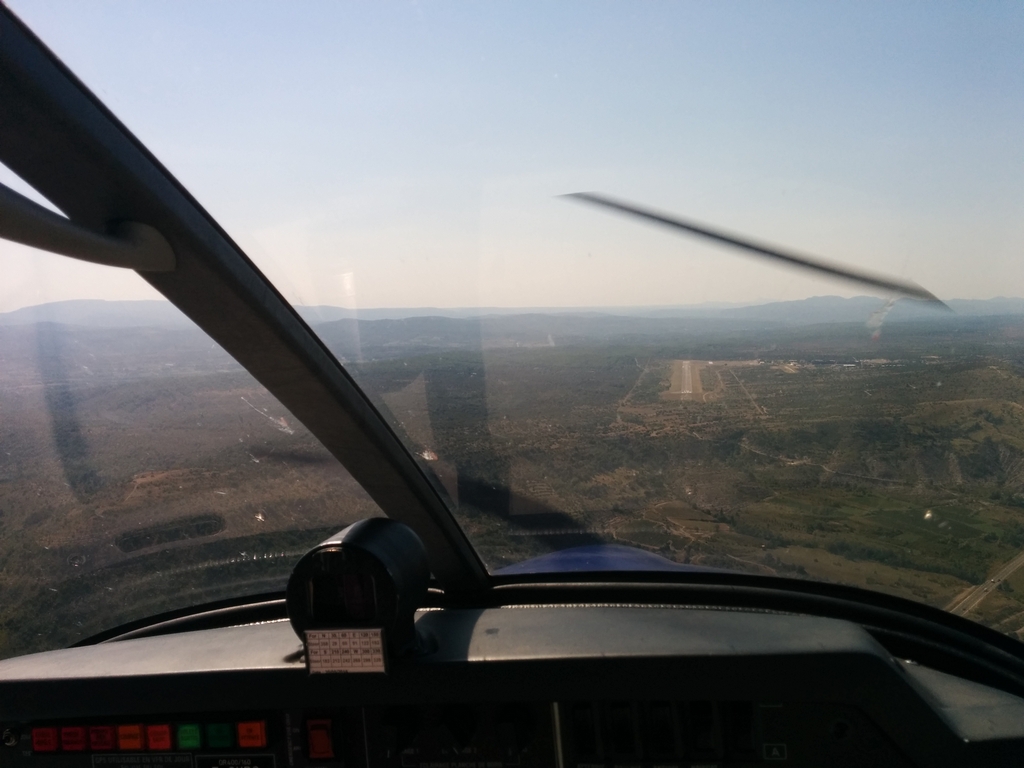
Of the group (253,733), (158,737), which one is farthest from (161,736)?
(253,733)

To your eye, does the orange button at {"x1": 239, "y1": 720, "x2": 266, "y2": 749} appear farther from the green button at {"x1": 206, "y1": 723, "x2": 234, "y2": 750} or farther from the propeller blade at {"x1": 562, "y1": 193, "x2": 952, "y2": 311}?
the propeller blade at {"x1": 562, "y1": 193, "x2": 952, "y2": 311}

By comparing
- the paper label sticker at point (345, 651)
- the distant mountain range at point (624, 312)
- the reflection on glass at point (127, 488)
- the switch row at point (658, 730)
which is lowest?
the switch row at point (658, 730)

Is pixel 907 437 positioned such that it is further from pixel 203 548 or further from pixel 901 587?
pixel 203 548

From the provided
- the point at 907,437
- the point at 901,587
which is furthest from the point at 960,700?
the point at 907,437

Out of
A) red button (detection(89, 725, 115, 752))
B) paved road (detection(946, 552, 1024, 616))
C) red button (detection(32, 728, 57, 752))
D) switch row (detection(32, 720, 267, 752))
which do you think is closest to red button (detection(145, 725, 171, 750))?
switch row (detection(32, 720, 267, 752))

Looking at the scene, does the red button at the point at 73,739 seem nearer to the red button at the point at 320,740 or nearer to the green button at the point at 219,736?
the green button at the point at 219,736

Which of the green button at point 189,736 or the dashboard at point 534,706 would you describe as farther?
the green button at point 189,736

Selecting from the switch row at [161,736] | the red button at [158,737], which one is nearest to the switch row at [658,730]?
the switch row at [161,736]
